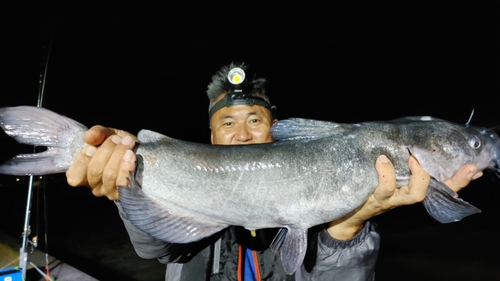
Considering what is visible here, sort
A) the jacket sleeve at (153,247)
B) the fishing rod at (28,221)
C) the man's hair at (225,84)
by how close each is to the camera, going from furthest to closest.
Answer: the fishing rod at (28,221), the man's hair at (225,84), the jacket sleeve at (153,247)

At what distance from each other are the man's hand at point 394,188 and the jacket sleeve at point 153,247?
1323 millimetres

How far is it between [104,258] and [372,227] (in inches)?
266

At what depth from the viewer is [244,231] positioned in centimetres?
324

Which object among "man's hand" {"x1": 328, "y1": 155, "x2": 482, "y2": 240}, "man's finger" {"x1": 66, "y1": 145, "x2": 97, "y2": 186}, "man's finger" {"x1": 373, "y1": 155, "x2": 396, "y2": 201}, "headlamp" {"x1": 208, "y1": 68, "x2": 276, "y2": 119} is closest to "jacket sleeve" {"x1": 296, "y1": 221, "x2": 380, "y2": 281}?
"man's hand" {"x1": 328, "y1": 155, "x2": 482, "y2": 240}

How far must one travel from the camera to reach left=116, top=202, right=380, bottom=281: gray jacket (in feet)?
9.00

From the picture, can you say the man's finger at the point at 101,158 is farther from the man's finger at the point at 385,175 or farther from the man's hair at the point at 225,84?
the man's hair at the point at 225,84

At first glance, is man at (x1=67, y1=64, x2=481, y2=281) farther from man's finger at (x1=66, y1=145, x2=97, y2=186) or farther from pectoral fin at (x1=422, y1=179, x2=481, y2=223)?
→ pectoral fin at (x1=422, y1=179, x2=481, y2=223)

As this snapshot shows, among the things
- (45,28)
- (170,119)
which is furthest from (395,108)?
(45,28)

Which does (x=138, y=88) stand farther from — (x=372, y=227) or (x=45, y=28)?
(x=372, y=227)

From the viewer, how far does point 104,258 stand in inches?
311

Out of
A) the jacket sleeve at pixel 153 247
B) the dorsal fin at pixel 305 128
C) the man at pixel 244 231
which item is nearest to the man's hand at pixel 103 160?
the man at pixel 244 231

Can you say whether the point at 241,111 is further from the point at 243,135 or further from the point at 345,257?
the point at 345,257

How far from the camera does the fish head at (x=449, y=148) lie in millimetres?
2377

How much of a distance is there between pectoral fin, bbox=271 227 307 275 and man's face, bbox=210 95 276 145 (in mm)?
1445
